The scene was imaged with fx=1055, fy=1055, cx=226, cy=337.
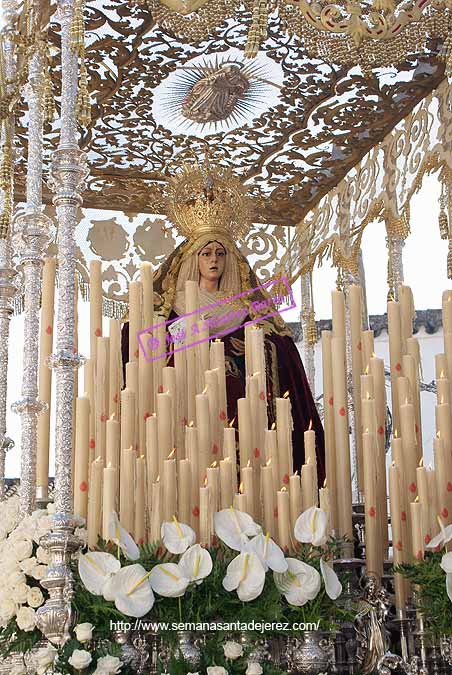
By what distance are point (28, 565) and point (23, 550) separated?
58 mm

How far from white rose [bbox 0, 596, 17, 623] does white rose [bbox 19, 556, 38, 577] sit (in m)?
0.09

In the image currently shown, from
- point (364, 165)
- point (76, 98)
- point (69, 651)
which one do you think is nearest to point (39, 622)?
point (69, 651)

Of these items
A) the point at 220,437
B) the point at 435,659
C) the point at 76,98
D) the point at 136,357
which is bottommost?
the point at 435,659

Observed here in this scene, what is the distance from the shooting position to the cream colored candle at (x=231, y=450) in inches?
121

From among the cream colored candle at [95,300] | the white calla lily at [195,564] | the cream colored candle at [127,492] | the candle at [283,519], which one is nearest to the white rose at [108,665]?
the white calla lily at [195,564]

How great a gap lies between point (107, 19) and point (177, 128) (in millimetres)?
849

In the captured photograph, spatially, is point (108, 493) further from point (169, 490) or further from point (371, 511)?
point (371, 511)

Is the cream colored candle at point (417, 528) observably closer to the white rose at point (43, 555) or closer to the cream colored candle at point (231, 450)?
the cream colored candle at point (231, 450)

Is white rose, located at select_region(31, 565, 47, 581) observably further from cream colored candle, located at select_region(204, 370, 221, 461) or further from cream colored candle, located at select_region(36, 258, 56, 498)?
cream colored candle, located at select_region(36, 258, 56, 498)

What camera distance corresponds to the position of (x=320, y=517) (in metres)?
2.88

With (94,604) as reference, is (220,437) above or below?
above

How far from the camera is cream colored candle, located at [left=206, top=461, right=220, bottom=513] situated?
2.93 metres

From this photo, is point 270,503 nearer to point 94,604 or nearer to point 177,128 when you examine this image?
point 94,604

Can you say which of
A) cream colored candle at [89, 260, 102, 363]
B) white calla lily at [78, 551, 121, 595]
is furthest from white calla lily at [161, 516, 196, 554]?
cream colored candle at [89, 260, 102, 363]
